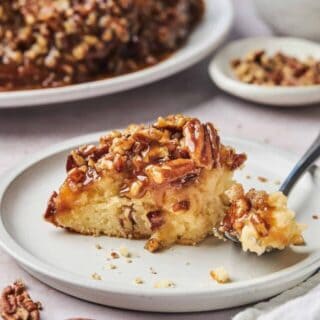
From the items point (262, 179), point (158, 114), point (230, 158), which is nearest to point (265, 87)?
point (158, 114)

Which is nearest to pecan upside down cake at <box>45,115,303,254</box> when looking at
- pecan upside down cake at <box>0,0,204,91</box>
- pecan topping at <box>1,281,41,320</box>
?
pecan topping at <box>1,281,41,320</box>

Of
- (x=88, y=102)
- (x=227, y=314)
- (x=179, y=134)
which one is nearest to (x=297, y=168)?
(x=179, y=134)

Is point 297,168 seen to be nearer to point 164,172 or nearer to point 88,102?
point 164,172

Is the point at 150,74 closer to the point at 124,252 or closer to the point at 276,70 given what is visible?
the point at 276,70

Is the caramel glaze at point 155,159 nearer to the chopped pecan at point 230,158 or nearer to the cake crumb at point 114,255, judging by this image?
the chopped pecan at point 230,158

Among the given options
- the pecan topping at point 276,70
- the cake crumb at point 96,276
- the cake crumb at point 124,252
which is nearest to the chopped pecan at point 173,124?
the cake crumb at point 124,252

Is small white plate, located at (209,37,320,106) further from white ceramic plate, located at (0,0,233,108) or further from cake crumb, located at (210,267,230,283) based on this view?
cake crumb, located at (210,267,230,283)
